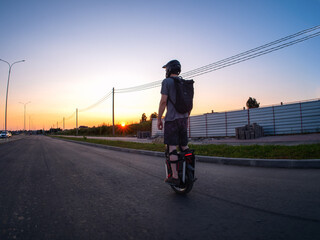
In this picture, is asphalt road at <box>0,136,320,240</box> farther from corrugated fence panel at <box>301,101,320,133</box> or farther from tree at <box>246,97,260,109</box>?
tree at <box>246,97,260,109</box>

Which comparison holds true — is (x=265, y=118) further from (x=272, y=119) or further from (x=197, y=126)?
(x=197, y=126)

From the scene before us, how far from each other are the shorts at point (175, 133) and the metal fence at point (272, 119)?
57.9 ft

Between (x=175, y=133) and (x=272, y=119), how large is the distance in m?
18.1

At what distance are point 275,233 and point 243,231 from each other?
25cm

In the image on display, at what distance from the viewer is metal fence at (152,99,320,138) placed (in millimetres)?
16312

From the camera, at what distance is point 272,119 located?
18062 millimetres

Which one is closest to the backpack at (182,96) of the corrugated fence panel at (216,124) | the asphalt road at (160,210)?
the asphalt road at (160,210)

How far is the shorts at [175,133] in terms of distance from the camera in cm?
289

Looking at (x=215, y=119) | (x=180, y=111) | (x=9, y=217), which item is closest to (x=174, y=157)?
(x=180, y=111)

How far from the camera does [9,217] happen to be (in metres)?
2.18

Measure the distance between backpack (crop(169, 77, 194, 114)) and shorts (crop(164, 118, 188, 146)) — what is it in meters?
0.17

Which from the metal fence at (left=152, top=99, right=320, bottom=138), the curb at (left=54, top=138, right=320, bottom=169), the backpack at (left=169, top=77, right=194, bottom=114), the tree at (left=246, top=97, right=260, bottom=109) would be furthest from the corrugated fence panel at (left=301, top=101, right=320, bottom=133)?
the tree at (left=246, top=97, right=260, bottom=109)

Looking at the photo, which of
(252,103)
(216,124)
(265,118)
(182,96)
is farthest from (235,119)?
(252,103)

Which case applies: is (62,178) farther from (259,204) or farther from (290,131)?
(290,131)
